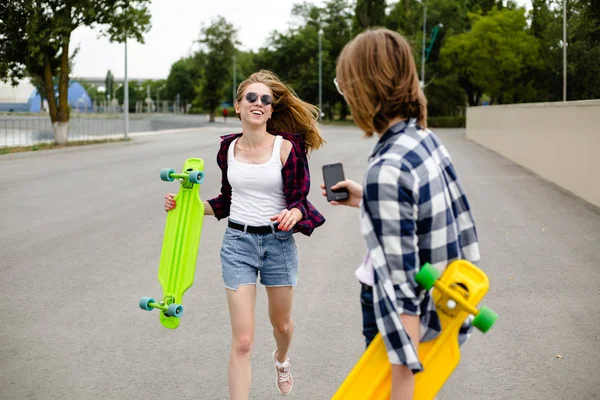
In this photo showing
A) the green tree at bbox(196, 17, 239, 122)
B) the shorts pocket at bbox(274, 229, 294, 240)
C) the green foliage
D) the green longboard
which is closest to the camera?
the green longboard

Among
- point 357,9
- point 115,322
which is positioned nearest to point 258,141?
point 115,322

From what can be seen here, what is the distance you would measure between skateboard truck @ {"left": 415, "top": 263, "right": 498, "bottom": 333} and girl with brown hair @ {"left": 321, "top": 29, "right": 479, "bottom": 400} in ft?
0.17

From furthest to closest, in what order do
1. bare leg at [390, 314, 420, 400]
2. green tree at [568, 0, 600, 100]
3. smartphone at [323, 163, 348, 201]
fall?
green tree at [568, 0, 600, 100] → smartphone at [323, 163, 348, 201] → bare leg at [390, 314, 420, 400]

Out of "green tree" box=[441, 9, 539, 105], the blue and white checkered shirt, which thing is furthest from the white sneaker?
"green tree" box=[441, 9, 539, 105]

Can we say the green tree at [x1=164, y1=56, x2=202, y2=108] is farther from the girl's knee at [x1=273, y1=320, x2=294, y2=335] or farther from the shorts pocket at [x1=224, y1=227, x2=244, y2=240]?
the shorts pocket at [x1=224, y1=227, x2=244, y2=240]

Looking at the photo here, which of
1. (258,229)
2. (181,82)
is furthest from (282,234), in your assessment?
(181,82)

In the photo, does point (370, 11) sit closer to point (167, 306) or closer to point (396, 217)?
point (167, 306)

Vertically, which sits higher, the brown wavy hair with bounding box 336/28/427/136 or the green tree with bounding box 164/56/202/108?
the green tree with bounding box 164/56/202/108

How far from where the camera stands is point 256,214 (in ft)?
12.7

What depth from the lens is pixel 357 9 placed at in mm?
76188

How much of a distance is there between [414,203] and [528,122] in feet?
62.8

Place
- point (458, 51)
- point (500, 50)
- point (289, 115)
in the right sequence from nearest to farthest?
point (289, 115) < point (500, 50) < point (458, 51)

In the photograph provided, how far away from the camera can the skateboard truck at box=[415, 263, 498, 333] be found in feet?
7.72

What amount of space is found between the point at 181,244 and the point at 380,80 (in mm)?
1603
